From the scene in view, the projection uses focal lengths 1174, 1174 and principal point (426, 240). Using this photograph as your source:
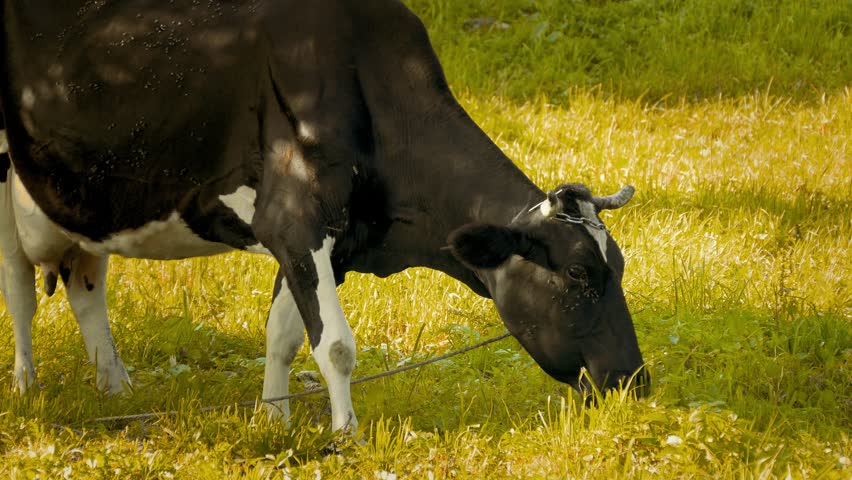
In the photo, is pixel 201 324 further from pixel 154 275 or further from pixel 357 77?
pixel 357 77

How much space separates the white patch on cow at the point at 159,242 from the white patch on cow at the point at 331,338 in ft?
2.54

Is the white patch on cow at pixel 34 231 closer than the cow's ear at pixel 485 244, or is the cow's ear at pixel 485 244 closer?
the cow's ear at pixel 485 244

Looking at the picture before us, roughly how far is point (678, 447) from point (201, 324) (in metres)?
3.16

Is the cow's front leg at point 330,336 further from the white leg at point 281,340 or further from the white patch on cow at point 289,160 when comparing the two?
the white leg at point 281,340

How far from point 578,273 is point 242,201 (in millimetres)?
1503

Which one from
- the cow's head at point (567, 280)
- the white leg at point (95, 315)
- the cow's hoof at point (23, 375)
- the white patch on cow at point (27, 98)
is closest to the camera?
the cow's head at point (567, 280)

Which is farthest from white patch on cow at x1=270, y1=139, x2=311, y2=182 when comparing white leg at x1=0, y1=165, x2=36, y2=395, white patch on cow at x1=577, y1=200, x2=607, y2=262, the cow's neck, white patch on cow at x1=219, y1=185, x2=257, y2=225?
white leg at x1=0, y1=165, x2=36, y2=395

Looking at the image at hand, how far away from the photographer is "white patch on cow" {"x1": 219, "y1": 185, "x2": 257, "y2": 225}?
5.08m

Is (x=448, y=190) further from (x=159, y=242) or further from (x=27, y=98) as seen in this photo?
(x=27, y=98)

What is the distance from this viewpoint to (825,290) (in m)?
6.76

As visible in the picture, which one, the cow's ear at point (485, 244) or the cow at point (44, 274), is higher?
the cow's ear at point (485, 244)

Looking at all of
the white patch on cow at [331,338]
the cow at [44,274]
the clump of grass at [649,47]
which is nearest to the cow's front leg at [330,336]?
the white patch on cow at [331,338]

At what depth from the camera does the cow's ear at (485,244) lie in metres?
4.57

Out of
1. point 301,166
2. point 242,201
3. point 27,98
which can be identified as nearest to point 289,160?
point 301,166
